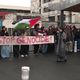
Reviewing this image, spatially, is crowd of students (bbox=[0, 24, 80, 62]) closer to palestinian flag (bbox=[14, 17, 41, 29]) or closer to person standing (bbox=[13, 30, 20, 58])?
person standing (bbox=[13, 30, 20, 58])

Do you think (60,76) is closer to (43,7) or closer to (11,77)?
(11,77)

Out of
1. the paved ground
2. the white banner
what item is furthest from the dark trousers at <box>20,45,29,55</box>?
the paved ground

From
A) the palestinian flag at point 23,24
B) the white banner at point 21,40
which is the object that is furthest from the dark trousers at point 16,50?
the palestinian flag at point 23,24

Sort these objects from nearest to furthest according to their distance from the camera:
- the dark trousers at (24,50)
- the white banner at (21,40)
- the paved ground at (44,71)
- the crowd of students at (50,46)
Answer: the paved ground at (44,71), the crowd of students at (50,46), the white banner at (21,40), the dark trousers at (24,50)

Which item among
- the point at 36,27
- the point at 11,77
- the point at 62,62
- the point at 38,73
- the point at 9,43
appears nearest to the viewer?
the point at 11,77

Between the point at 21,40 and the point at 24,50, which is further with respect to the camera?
the point at 24,50

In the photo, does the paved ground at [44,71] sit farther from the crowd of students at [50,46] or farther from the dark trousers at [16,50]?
the dark trousers at [16,50]

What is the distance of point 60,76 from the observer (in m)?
11.9

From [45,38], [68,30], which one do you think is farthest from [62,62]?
[68,30]

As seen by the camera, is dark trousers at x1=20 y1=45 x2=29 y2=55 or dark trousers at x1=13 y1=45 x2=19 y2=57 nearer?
dark trousers at x1=13 y1=45 x2=19 y2=57

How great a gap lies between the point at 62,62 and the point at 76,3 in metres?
6.76

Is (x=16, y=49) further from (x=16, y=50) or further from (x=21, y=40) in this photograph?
(x=21, y=40)

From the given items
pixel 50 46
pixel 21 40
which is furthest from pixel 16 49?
pixel 50 46

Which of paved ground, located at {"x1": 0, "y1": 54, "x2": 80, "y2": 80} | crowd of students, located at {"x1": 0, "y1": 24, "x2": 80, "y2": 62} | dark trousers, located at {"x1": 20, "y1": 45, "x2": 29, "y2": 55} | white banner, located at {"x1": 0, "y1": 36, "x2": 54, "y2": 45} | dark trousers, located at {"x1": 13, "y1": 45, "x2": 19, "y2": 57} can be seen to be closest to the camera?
paved ground, located at {"x1": 0, "y1": 54, "x2": 80, "y2": 80}
